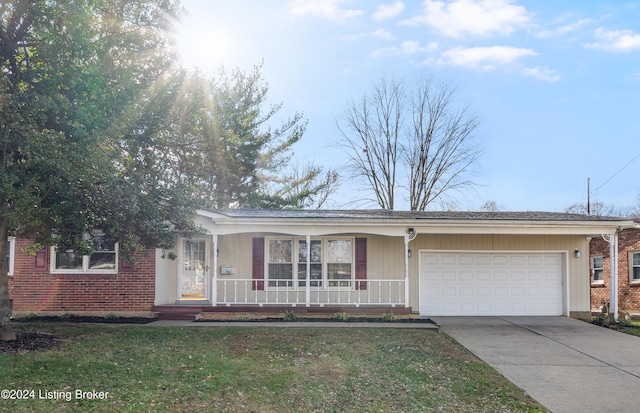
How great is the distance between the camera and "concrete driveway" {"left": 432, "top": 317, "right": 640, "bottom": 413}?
246 inches

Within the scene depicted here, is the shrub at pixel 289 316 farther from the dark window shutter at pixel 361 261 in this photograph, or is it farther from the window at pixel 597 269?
the window at pixel 597 269

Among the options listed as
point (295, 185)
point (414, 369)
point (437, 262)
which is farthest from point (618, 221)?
point (295, 185)

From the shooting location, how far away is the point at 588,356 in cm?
864

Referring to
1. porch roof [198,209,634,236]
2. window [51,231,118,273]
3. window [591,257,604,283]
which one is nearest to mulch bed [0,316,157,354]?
window [51,231,118,273]

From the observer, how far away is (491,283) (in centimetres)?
1377

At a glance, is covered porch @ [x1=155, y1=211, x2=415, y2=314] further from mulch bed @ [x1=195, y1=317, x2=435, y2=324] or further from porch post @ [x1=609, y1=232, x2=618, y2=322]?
porch post @ [x1=609, y1=232, x2=618, y2=322]

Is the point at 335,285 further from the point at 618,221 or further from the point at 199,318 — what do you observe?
the point at 618,221

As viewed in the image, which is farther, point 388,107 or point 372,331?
point 388,107

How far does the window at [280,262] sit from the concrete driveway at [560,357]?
4505 mm

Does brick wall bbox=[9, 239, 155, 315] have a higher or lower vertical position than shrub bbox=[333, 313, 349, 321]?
higher

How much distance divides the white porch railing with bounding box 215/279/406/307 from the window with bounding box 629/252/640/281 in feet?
34.3

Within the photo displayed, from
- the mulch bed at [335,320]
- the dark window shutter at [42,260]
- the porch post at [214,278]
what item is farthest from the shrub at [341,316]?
the dark window shutter at [42,260]

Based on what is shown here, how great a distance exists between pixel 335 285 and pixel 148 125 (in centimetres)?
685

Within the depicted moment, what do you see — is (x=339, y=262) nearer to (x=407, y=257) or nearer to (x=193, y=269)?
(x=407, y=257)
